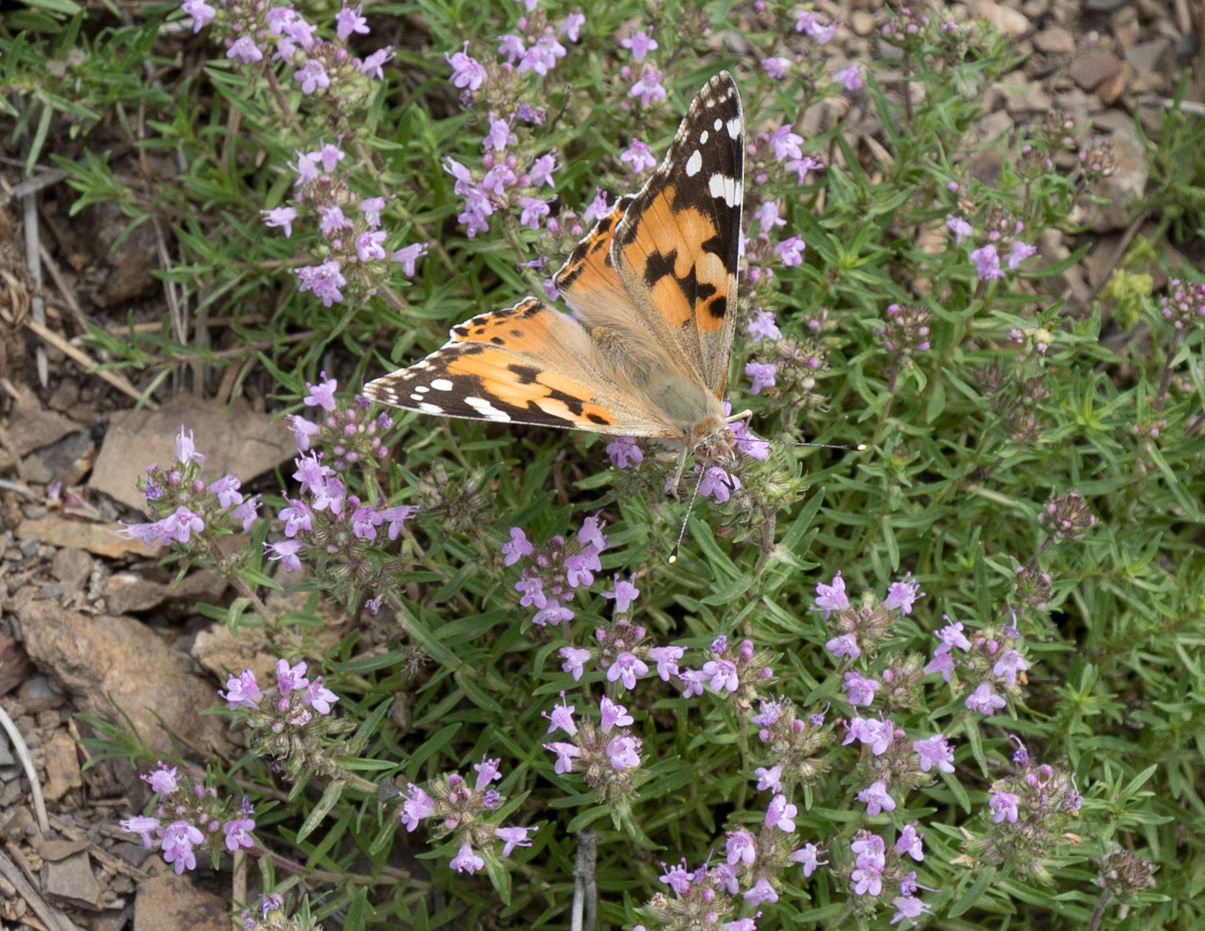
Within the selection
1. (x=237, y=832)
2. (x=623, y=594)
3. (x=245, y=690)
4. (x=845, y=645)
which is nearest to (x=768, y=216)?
(x=623, y=594)

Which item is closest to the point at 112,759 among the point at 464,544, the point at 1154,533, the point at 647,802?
the point at 464,544

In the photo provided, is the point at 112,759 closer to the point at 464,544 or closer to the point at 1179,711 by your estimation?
the point at 464,544

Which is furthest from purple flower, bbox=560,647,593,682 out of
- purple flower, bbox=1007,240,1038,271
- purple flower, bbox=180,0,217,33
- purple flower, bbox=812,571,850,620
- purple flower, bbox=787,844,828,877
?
purple flower, bbox=180,0,217,33

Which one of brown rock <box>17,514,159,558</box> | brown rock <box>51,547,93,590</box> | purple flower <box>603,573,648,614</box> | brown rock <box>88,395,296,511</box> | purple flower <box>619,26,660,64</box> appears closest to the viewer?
purple flower <box>603,573,648,614</box>

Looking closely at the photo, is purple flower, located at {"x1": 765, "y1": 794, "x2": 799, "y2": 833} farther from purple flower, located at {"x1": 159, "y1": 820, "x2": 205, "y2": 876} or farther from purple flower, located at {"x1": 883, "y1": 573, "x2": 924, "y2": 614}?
purple flower, located at {"x1": 159, "y1": 820, "x2": 205, "y2": 876}

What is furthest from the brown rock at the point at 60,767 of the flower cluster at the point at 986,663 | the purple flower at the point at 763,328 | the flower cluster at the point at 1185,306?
the flower cluster at the point at 1185,306

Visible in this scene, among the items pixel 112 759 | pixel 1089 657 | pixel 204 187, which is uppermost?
pixel 204 187

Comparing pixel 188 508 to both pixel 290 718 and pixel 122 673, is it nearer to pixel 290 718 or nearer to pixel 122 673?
pixel 290 718
